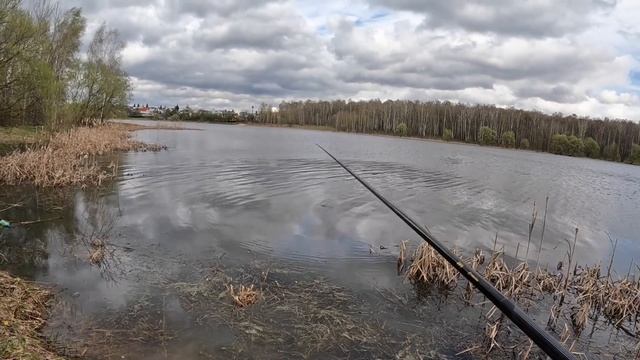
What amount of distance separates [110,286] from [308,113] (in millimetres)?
168978

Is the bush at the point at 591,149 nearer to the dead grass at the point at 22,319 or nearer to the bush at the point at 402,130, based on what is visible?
the bush at the point at 402,130

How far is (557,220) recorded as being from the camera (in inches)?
721

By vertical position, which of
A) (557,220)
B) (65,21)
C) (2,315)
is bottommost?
(557,220)

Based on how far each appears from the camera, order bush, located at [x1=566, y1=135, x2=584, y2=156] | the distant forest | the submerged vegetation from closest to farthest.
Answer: the submerged vegetation → bush, located at [x1=566, y1=135, x2=584, y2=156] → the distant forest

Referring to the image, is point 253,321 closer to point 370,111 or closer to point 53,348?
point 53,348

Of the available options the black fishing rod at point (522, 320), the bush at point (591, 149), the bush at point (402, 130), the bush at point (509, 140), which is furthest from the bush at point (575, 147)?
the black fishing rod at point (522, 320)

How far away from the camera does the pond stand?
654 centimetres

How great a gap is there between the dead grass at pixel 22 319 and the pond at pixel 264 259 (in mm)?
281

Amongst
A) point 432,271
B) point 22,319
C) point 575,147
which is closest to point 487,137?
point 575,147

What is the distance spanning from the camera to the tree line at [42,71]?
60.8ft

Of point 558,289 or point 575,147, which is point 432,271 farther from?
point 575,147

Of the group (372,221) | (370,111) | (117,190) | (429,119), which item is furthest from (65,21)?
(370,111)

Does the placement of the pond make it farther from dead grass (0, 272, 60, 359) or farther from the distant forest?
the distant forest

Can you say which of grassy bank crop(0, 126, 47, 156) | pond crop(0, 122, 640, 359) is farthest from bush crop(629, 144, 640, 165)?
grassy bank crop(0, 126, 47, 156)
